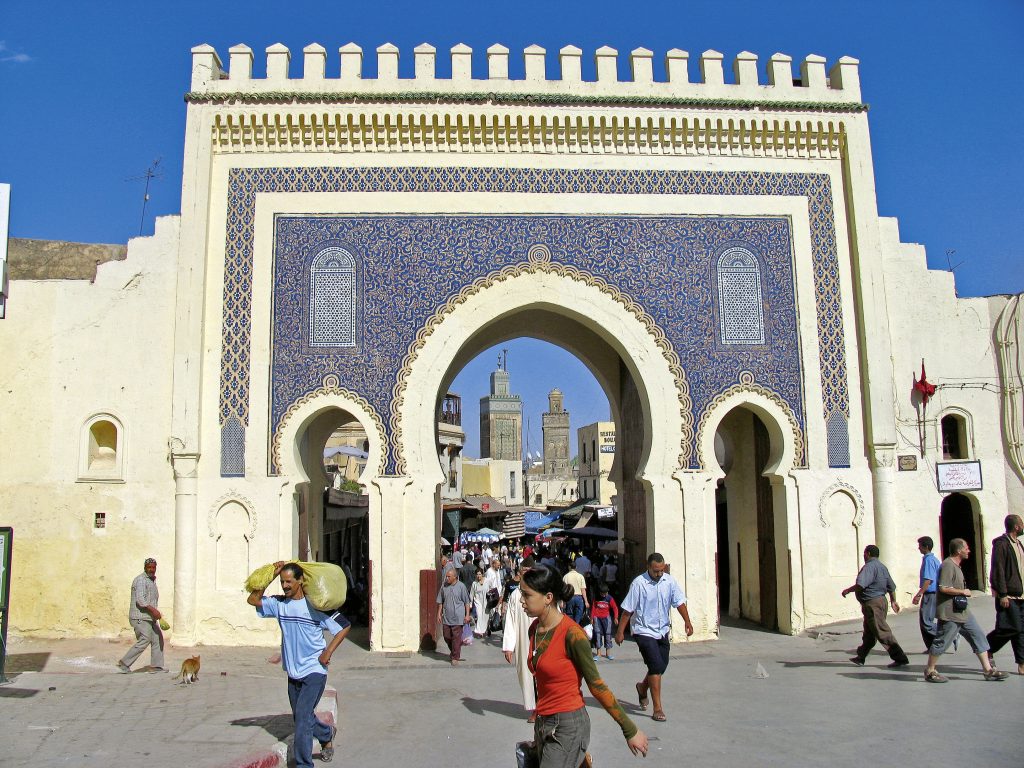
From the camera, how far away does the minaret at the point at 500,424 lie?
70812mm

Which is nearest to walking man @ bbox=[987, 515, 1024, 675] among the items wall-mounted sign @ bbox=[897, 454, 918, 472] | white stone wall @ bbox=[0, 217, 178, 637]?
wall-mounted sign @ bbox=[897, 454, 918, 472]

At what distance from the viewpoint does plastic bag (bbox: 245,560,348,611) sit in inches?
210

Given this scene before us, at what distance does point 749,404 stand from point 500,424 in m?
59.6

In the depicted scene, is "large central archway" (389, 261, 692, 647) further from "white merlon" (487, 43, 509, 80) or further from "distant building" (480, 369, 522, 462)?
"distant building" (480, 369, 522, 462)

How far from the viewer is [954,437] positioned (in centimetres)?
1248

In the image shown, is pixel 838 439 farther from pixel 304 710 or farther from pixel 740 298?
pixel 304 710

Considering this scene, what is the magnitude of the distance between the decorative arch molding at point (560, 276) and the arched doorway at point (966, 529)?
3779 millimetres

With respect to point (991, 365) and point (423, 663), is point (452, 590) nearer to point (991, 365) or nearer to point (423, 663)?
point (423, 663)

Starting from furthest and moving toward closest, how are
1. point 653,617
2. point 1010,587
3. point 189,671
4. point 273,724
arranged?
point 189,671 → point 1010,587 → point 653,617 → point 273,724

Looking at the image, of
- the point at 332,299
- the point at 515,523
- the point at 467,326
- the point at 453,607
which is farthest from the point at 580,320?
the point at 515,523

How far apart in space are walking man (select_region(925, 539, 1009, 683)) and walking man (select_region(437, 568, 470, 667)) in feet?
15.3

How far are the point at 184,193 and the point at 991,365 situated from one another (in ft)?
35.8

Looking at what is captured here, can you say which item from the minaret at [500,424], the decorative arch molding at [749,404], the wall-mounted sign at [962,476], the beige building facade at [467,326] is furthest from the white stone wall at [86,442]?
the minaret at [500,424]

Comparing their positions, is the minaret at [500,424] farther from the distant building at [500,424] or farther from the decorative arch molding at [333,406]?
the decorative arch molding at [333,406]
